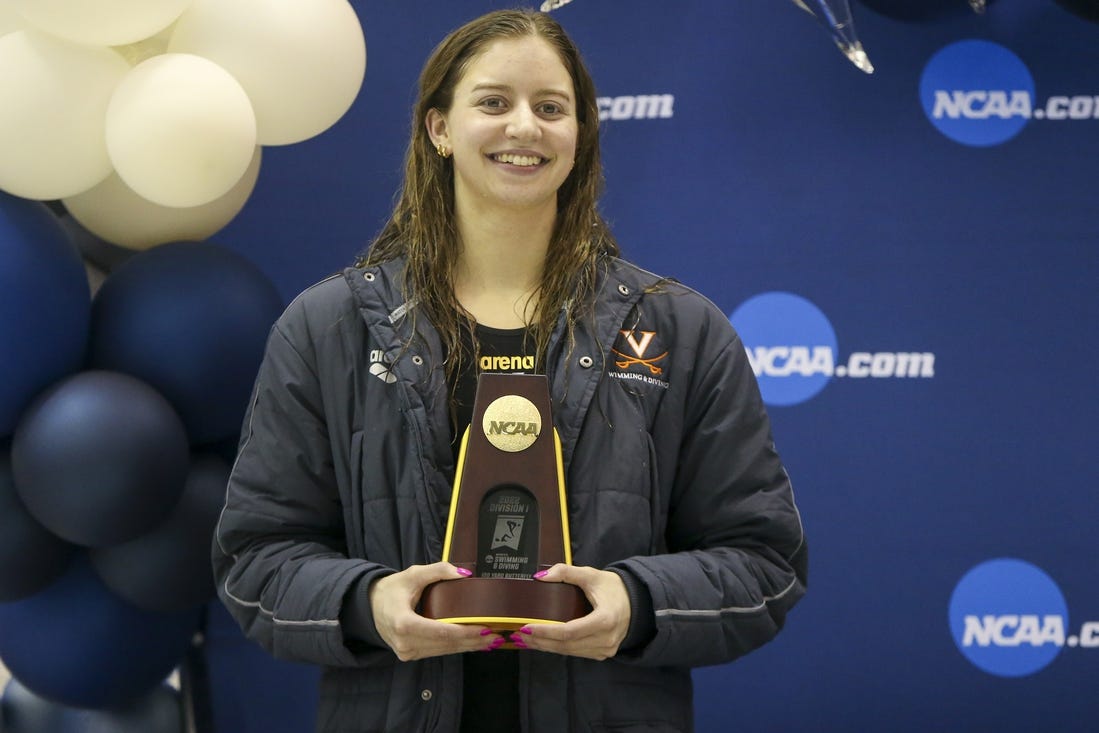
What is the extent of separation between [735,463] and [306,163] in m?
1.64

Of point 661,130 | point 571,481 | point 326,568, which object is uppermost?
point 661,130

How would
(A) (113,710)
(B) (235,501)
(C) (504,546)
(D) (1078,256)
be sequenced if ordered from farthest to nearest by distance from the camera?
(D) (1078,256), (A) (113,710), (B) (235,501), (C) (504,546)

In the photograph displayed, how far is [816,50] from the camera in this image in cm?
297

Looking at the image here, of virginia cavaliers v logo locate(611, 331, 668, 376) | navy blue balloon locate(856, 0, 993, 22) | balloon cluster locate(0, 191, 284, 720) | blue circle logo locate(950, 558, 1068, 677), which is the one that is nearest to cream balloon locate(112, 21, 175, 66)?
balloon cluster locate(0, 191, 284, 720)

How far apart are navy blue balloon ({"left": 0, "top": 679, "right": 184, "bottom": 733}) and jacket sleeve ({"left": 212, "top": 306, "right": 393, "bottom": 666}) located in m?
1.01

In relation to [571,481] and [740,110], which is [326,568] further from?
[740,110]

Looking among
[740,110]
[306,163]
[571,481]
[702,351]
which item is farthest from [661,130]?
A: [571,481]

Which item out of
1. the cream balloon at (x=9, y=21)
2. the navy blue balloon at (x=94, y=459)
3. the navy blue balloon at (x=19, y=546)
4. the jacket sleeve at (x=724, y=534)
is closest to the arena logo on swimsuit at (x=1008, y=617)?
the jacket sleeve at (x=724, y=534)

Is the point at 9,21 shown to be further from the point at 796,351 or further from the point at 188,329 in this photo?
the point at 796,351

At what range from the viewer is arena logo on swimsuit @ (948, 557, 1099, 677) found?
2.96 meters

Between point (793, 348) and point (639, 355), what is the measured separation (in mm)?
1338

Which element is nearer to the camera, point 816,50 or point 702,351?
point 702,351

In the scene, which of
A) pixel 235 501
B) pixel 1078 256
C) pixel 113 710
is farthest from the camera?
pixel 1078 256

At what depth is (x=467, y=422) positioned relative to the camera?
5.54ft
